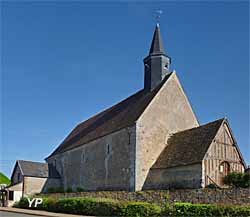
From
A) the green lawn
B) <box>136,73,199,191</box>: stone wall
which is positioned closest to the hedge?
<box>136,73,199,191</box>: stone wall

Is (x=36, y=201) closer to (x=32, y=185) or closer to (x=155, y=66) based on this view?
(x=32, y=185)

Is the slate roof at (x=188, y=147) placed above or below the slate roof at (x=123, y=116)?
below

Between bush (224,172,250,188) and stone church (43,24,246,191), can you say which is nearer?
bush (224,172,250,188)

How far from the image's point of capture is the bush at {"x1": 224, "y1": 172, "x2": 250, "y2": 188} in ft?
69.1

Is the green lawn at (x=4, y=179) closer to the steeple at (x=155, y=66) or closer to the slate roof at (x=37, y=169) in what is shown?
the slate roof at (x=37, y=169)

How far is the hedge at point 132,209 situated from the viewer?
52.2ft

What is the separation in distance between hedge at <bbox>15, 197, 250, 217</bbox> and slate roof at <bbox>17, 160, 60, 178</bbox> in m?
12.6

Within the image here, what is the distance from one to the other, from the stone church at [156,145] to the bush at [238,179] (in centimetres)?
54

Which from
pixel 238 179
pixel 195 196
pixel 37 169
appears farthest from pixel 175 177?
pixel 37 169

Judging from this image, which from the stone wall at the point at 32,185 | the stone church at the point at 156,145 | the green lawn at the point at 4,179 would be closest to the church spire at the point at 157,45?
the stone church at the point at 156,145

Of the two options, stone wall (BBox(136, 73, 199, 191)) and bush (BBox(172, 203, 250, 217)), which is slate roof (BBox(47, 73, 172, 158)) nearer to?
stone wall (BBox(136, 73, 199, 191))

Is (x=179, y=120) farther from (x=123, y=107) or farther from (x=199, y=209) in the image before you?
(x=199, y=209)

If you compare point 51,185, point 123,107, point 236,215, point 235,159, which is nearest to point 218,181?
point 235,159

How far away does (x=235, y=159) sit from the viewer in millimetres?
24406
